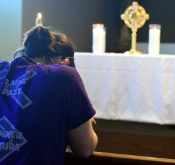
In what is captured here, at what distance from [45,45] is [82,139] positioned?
0.29m

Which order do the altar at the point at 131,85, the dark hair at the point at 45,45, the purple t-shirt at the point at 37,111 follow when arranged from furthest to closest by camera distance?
the altar at the point at 131,85 < the dark hair at the point at 45,45 < the purple t-shirt at the point at 37,111

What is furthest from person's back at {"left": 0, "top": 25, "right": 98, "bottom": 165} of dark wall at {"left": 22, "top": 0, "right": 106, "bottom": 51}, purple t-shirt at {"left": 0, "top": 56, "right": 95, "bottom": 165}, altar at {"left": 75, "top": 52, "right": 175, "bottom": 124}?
dark wall at {"left": 22, "top": 0, "right": 106, "bottom": 51}

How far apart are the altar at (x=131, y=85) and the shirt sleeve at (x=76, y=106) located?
1.00m

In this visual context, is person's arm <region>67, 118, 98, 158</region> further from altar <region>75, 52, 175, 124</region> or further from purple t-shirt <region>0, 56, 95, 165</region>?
altar <region>75, 52, 175, 124</region>

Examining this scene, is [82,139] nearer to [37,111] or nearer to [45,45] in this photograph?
[37,111]

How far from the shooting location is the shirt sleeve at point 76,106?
32.3 inches

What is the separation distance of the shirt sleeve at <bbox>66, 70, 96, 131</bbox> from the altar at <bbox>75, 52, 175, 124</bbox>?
100 cm

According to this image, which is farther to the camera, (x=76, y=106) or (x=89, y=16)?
(x=89, y=16)

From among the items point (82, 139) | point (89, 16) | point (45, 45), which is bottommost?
point (82, 139)

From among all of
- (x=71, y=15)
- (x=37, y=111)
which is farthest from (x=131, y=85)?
(x=37, y=111)

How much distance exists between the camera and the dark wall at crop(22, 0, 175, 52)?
2412 mm

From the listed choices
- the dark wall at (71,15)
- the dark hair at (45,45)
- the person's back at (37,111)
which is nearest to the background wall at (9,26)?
the dark wall at (71,15)

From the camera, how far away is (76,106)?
827 millimetres

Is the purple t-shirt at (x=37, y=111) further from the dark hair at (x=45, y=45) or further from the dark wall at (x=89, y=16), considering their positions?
the dark wall at (x=89, y=16)
